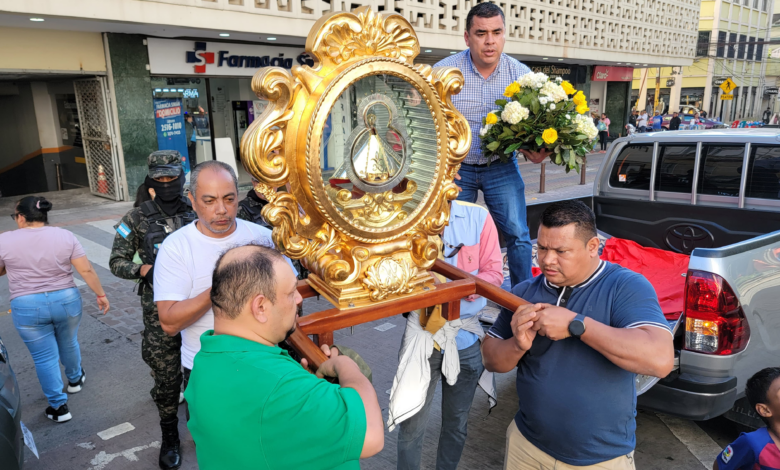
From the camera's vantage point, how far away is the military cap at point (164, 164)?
3.67m

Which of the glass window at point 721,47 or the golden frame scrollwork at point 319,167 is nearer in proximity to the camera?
the golden frame scrollwork at point 319,167

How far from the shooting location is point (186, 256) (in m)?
2.61

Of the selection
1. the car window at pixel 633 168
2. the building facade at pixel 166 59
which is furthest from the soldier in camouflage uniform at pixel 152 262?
the building facade at pixel 166 59

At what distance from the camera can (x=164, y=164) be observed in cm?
391

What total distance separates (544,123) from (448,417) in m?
1.54

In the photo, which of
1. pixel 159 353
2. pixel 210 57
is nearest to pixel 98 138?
pixel 210 57

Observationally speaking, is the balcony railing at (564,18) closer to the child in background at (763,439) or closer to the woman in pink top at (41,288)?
the woman in pink top at (41,288)

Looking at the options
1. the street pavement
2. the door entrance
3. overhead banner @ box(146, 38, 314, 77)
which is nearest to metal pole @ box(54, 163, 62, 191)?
the door entrance

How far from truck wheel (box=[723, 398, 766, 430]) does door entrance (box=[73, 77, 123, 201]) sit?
11342 millimetres

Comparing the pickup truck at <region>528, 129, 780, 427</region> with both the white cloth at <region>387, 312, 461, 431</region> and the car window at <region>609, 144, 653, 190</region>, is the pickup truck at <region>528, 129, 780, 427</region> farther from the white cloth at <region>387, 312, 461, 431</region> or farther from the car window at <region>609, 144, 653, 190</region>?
the white cloth at <region>387, 312, 461, 431</region>

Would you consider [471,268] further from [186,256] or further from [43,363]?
[43,363]

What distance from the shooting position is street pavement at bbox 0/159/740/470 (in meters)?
3.46

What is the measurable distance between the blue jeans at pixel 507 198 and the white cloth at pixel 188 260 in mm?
1250

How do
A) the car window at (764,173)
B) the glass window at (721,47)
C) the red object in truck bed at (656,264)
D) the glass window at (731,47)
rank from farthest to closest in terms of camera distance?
the glass window at (731,47), the glass window at (721,47), the car window at (764,173), the red object in truck bed at (656,264)
